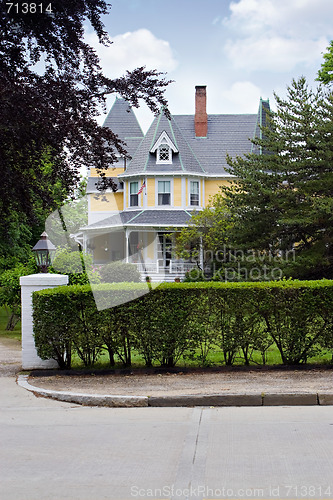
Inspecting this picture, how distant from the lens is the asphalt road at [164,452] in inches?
191

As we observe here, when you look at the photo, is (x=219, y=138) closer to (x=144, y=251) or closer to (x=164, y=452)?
(x=144, y=251)

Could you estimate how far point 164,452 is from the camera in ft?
19.3

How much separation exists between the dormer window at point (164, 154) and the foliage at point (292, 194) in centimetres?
1031

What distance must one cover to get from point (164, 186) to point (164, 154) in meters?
2.28

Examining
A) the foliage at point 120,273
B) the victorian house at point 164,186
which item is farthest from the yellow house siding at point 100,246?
the foliage at point 120,273

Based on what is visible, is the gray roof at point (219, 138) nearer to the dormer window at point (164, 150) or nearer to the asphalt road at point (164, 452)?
the dormer window at point (164, 150)

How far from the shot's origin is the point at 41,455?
584 cm

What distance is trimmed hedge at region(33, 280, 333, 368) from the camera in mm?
9945

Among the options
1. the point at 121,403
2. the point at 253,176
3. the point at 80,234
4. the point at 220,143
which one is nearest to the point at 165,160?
the point at 220,143

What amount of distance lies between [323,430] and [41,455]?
9.80ft

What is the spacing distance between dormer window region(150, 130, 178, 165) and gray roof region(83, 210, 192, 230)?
11.9 feet

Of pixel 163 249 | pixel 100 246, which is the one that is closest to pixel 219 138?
pixel 163 249

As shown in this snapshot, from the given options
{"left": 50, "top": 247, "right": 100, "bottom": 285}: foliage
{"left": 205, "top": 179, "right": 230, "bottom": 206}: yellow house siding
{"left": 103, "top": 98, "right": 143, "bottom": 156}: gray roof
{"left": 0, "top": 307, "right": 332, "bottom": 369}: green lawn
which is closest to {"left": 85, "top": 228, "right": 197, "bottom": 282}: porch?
{"left": 205, "top": 179, "right": 230, "bottom": 206}: yellow house siding

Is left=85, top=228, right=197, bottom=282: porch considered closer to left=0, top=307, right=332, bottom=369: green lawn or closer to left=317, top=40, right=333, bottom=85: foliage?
left=317, top=40, right=333, bottom=85: foliage
